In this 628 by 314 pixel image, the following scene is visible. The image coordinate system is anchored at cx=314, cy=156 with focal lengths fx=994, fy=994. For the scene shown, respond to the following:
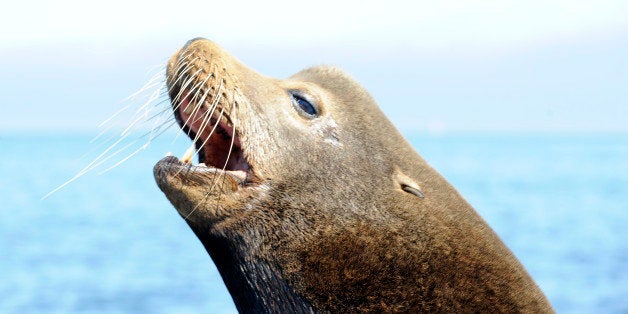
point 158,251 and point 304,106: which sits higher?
point 158,251

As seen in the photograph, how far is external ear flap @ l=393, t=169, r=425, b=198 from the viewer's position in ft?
17.6

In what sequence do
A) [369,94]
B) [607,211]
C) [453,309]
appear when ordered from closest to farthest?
[453,309]
[369,94]
[607,211]

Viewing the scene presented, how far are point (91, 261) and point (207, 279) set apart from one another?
268 inches

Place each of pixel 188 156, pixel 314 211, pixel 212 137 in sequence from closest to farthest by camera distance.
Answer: pixel 314 211 < pixel 188 156 < pixel 212 137

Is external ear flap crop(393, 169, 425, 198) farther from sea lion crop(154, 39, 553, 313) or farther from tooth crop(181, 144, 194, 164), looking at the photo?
tooth crop(181, 144, 194, 164)

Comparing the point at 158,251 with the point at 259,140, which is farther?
the point at 158,251

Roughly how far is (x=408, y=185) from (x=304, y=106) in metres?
0.77

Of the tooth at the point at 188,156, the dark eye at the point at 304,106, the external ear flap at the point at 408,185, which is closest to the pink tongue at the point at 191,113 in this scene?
the tooth at the point at 188,156

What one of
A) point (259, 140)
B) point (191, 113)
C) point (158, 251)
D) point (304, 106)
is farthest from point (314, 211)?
point (158, 251)

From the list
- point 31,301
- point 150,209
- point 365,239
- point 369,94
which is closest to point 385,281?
point 365,239

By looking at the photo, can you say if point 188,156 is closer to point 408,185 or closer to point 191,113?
point 191,113

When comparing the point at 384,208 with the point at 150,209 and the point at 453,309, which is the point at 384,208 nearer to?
the point at 453,309

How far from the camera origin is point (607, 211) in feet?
198

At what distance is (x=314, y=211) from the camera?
520 centimetres
